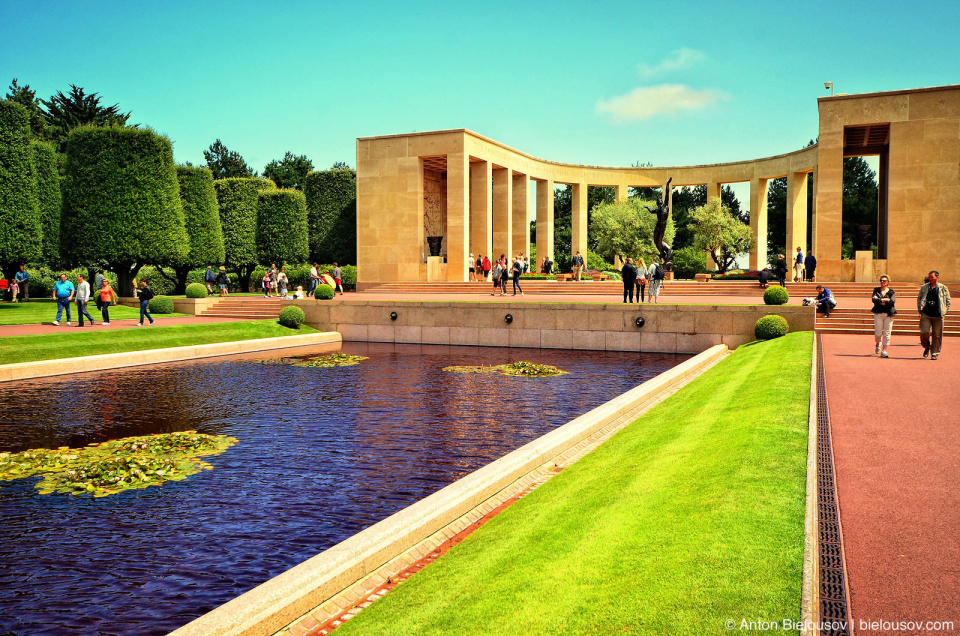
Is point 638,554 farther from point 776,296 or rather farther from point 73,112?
point 73,112

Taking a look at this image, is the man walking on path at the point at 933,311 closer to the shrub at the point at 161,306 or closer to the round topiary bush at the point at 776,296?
the round topiary bush at the point at 776,296

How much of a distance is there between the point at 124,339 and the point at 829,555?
68.1 ft

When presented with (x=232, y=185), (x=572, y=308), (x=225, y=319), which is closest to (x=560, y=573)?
(x=572, y=308)

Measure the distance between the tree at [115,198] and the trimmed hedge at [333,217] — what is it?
17.1 meters

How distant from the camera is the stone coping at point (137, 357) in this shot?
16.5 metres

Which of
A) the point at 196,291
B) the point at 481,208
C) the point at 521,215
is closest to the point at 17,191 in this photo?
the point at 196,291

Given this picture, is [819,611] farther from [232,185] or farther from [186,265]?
[232,185]

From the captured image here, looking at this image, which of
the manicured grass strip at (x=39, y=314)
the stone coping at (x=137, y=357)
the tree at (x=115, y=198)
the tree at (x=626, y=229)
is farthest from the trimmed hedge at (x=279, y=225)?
the stone coping at (x=137, y=357)

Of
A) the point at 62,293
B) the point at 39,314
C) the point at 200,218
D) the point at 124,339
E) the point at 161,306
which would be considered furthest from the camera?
the point at 200,218

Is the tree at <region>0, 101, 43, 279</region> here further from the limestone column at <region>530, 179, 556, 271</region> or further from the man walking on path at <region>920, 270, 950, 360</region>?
the man walking on path at <region>920, 270, 950, 360</region>

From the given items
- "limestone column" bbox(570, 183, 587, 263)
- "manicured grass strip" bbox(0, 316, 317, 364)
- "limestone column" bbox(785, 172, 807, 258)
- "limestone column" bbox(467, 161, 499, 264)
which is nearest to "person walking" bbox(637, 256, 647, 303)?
"manicured grass strip" bbox(0, 316, 317, 364)

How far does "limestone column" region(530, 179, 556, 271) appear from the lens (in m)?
50.3

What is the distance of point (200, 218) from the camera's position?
4434 centimetres

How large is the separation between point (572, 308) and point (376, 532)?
60.1 ft
